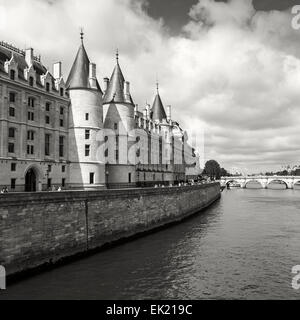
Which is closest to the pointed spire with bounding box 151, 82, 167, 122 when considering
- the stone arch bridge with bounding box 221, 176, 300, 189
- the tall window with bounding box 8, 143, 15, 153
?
the tall window with bounding box 8, 143, 15, 153

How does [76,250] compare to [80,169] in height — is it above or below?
below

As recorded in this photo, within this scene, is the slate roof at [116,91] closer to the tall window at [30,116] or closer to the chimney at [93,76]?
the chimney at [93,76]

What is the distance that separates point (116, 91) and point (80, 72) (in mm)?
7163

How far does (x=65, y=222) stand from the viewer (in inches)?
825

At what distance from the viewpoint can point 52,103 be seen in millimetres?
34125

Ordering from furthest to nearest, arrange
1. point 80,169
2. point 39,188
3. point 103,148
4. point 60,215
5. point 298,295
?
1. point 103,148
2. point 80,169
3. point 39,188
4. point 60,215
5. point 298,295

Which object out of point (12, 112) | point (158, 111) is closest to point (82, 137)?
point (12, 112)

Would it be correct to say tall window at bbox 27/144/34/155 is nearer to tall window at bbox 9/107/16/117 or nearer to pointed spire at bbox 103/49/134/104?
tall window at bbox 9/107/16/117

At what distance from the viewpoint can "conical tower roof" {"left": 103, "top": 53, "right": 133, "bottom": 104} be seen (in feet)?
141

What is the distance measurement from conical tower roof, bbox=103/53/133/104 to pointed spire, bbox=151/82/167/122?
24.4 meters

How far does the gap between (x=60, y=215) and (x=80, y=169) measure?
52.6 feet

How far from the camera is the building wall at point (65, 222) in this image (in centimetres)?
1714
